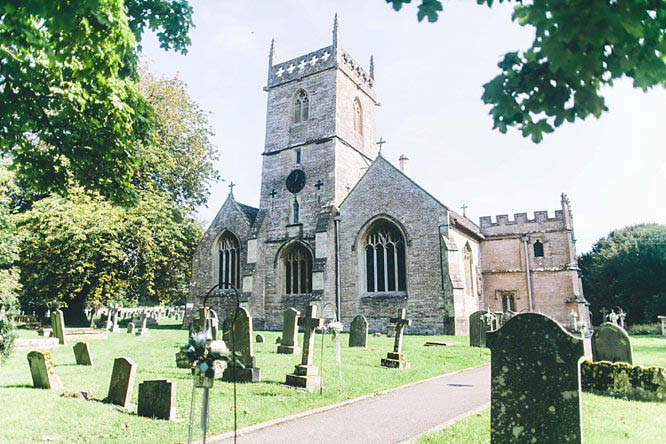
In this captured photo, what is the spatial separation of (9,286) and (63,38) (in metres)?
16.8

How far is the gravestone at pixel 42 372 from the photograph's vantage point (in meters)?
8.04

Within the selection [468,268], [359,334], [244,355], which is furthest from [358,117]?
[244,355]

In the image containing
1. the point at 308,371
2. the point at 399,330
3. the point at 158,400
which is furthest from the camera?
the point at 399,330

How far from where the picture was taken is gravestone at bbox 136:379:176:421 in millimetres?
6316

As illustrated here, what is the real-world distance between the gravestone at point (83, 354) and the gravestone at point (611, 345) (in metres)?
10.9

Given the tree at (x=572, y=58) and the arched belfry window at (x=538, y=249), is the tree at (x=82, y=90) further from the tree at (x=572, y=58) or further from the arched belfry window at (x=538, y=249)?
the arched belfry window at (x=538, y=249)

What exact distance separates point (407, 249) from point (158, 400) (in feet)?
56.0

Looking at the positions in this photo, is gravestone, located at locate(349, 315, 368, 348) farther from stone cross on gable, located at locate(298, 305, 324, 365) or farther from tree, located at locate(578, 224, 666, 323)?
tree, located at locate(578, 224, 666, 323)

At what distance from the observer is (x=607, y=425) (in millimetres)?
5820

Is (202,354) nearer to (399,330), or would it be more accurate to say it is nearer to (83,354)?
(399,330)

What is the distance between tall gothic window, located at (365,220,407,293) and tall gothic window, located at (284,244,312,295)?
11.7 feet

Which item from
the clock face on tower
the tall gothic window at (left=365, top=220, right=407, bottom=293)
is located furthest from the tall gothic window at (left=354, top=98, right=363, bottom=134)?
the tall gothic window at (left=365, top=220, right=407, bottom=293)

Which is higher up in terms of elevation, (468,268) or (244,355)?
(468,268)

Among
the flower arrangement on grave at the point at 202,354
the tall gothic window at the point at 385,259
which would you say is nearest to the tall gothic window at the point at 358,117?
the tall gothic window at the point at 385,259
